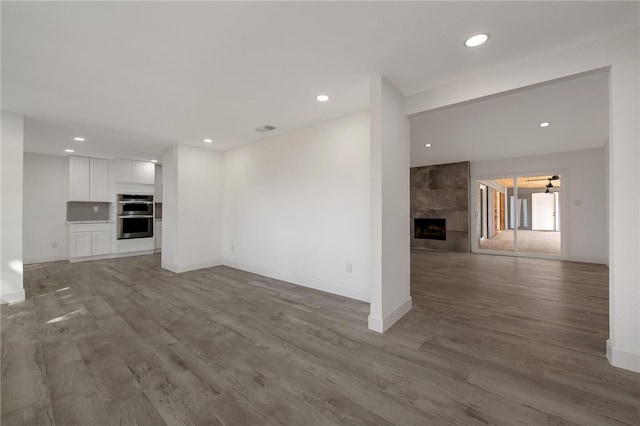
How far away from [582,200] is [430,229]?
352cm

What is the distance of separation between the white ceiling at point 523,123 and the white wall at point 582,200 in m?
0.31

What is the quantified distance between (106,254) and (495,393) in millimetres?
8173

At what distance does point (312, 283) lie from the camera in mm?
3977

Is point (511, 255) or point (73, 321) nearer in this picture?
point (73, 321)

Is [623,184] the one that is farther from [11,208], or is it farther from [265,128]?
[11,208]

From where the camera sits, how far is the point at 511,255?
262 inches

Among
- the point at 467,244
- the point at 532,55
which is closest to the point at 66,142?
the point at 532,55

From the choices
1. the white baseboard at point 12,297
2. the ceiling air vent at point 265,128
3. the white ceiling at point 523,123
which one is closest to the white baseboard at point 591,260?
the white ceiling at point 523,123

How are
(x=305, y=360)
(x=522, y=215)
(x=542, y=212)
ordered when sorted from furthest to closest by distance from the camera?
(x=522, y=215)
(x=542, y=212)
(x=305, y=360)

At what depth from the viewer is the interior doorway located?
6.88 metres

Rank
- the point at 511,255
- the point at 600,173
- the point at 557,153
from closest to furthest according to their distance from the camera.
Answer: the point at 600,173 < the point at 557,153 < the point at 511,255

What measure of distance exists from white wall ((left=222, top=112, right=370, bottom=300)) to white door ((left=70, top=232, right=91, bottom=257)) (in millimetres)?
3779

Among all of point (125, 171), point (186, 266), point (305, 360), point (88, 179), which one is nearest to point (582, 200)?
point (305, 360)

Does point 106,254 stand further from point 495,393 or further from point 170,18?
point 495,393
